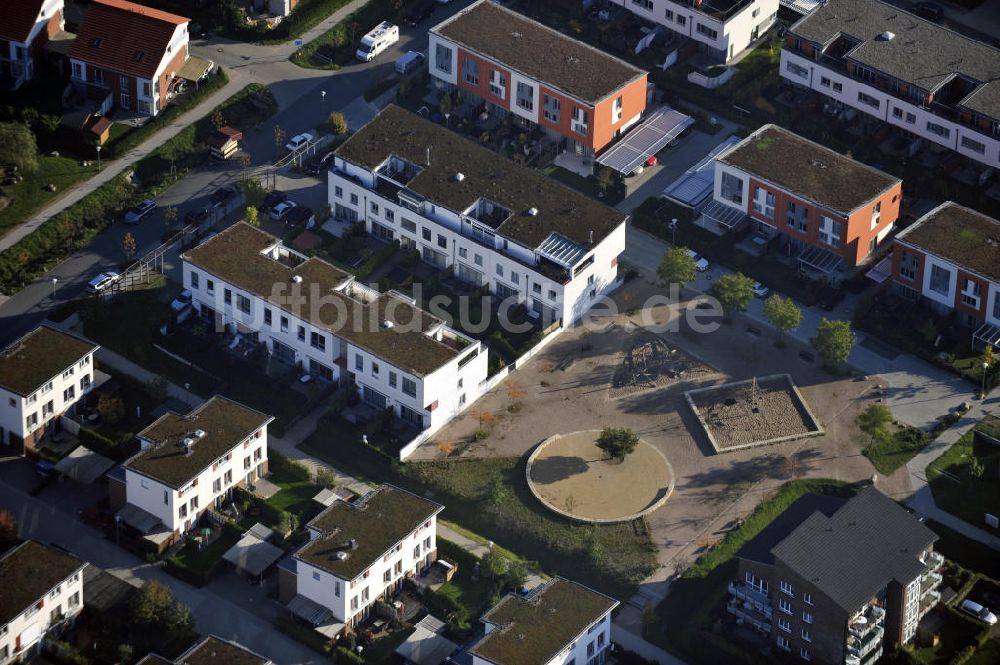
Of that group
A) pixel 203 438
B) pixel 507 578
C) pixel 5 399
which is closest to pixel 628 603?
pixel 507 578

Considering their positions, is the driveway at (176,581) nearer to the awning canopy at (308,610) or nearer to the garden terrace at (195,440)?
the awning canopy at (308,610)

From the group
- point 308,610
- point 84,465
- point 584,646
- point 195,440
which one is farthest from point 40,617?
point 584,646

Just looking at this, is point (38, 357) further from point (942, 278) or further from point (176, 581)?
point (942, 278)

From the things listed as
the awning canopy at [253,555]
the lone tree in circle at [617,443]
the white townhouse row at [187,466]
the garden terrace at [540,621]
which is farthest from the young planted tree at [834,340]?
the awning canopy at [253,555]

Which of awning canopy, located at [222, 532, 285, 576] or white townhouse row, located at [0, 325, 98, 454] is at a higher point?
white townhouse row, located at [0, 325, 98, 454]

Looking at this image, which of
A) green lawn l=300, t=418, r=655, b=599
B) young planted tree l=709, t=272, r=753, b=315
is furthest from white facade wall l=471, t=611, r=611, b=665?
young planted tree l=709, t=272, r=753, b=315

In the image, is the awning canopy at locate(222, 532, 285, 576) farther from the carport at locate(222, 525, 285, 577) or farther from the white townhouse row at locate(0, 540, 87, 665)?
the white townhouse row at locate(0, 540, 87, 665)
